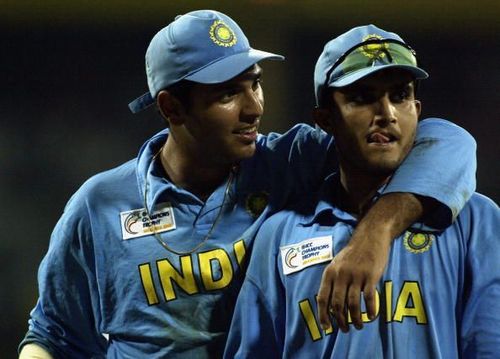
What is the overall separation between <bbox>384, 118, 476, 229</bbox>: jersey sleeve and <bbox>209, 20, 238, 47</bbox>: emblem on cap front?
0.38 metres

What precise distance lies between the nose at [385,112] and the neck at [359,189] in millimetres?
100

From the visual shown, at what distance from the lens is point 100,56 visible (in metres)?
3.19

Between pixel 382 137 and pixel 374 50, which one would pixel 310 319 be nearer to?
pixel 382 137

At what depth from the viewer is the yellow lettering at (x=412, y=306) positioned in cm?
148

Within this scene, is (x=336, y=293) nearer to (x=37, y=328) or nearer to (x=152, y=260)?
(x=152, y=260)

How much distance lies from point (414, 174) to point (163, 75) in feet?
1.68

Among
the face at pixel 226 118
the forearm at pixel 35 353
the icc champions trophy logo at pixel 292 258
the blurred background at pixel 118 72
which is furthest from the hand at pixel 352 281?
the blurred background at pixel 118 72

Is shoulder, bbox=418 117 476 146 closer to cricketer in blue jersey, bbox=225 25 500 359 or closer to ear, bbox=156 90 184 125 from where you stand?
cricketer in blue jersey, bbox=225 25 500 359

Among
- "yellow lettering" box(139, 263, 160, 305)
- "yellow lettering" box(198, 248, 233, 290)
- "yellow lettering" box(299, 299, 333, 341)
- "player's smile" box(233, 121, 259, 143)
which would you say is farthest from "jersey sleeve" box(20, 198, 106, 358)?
"yellow lettering" box(299, 299, 333, 341)

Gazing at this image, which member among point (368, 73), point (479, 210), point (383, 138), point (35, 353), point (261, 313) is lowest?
point (35, 353)

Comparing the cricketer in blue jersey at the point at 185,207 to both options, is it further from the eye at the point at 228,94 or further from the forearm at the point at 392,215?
the forearm at the point at 392,215

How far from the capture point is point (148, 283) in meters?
1.74

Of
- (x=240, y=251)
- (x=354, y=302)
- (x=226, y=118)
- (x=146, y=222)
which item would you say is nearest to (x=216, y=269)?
(x=240, y=251)

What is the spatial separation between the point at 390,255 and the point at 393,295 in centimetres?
6
